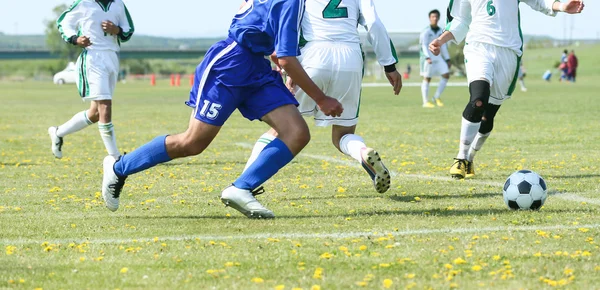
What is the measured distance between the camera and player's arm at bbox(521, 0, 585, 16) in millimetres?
9195

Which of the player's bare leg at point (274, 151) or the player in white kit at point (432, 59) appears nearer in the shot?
the player's bare leg at point (274, 151)

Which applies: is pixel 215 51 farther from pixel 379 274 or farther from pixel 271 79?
pixel 379 274

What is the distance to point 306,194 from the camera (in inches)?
329

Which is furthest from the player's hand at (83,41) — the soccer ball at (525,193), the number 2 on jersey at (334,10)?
the soccer ball at (525,193)

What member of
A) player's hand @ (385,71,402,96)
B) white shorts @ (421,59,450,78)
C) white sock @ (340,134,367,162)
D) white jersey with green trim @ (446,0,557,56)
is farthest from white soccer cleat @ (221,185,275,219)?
white shorts @ (421,59,450,78)

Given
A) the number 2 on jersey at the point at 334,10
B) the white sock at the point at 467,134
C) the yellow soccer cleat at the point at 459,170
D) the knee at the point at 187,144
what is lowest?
the yellow soccer cleat at the point at 459,170

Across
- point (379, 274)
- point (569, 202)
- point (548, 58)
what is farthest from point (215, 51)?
point (548, 58)

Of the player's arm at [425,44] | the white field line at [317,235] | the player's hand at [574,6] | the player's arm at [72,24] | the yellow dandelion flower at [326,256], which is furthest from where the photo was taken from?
the player's arm at [425,44]

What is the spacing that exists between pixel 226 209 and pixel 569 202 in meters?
2.67

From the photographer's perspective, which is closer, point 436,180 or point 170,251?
Result: point 170,251

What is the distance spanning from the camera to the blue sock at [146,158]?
681 centimetres

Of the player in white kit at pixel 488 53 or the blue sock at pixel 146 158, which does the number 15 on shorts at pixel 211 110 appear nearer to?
the blue sock at pixel 146 158

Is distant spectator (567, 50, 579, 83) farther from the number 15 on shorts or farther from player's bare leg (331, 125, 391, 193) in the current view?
the number 15 on shorts

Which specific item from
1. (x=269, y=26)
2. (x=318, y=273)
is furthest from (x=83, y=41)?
(x=318, y=273)
